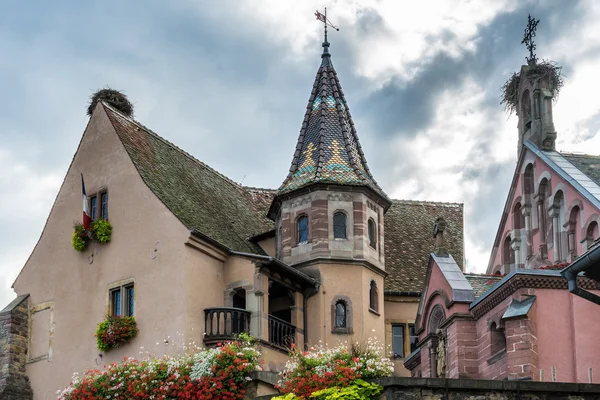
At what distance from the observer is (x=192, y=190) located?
49656 mm

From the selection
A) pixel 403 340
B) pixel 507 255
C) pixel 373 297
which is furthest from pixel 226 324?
pixel 403 340

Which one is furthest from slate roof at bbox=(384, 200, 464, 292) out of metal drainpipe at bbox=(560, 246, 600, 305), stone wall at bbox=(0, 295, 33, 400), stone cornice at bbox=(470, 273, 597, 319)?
metal drainpipe at bbox=(560, 246, 600, 305)

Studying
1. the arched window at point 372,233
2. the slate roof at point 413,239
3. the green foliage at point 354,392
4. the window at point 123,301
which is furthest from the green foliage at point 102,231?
the green foliage at point 354,392

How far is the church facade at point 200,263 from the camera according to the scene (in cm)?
4375

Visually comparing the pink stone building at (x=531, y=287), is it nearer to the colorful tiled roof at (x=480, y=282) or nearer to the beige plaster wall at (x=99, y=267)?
the colorful tiled roof at (x=480, y=282)

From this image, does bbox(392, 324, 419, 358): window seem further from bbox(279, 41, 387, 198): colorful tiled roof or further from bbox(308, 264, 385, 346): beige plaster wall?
bbox(279, 41, 387, 198): colorful tiled roof

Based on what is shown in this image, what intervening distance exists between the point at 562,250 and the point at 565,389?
14.3m

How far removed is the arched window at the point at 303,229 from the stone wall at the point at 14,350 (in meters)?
9.68

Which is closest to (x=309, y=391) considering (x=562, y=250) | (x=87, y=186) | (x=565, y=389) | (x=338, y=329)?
(x=565, y=389)

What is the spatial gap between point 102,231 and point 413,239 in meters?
14.4

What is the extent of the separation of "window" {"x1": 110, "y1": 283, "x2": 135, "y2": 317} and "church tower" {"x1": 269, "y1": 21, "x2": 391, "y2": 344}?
5.83 m

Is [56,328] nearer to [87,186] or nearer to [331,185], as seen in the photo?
[87,186]

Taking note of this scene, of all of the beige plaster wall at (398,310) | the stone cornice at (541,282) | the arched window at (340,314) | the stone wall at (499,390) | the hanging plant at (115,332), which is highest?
the beige plaster wall at (398,310)

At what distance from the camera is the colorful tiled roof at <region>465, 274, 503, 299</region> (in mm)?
36281
